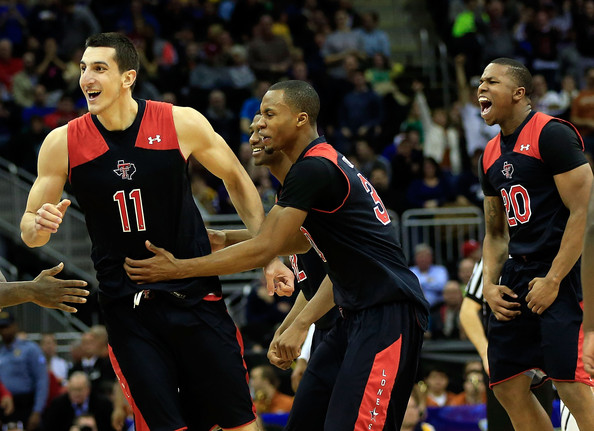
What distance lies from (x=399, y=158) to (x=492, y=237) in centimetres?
883

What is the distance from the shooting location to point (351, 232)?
5785 millimetres

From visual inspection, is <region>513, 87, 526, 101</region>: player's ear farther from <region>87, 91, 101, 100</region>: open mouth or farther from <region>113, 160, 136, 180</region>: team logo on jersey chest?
<region>87, 91, 101, 100</region>: open mouth

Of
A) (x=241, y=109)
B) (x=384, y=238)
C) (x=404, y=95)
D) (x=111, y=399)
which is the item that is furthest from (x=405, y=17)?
(x=384, y=238)

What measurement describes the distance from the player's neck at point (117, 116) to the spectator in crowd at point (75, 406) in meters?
6.39

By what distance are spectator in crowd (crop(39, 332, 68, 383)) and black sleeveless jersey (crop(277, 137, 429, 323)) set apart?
8595 millimetres

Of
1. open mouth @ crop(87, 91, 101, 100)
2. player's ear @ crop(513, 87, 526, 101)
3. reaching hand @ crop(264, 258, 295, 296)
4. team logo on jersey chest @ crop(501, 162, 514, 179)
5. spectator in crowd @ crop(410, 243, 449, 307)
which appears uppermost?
open mouth @ crop(87, 91, 101, 100)

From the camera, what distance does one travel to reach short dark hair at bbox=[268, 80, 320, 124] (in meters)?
6.00

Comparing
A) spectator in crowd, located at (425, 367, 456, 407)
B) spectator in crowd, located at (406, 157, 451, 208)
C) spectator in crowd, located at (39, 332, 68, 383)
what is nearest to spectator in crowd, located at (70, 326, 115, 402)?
spectator in crowd, located at (39, 332, 68, 383)

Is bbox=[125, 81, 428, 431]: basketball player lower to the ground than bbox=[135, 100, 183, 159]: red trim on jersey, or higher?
lower

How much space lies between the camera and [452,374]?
460 inches

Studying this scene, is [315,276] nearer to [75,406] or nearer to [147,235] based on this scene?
[147,235]

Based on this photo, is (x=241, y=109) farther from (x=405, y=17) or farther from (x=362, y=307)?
(x=362, y=307)

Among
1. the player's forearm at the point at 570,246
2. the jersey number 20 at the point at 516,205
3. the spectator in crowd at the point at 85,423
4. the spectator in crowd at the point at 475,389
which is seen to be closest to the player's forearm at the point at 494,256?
the jersey number 20 at the point at 516,205

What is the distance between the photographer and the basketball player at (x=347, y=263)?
222 inches
